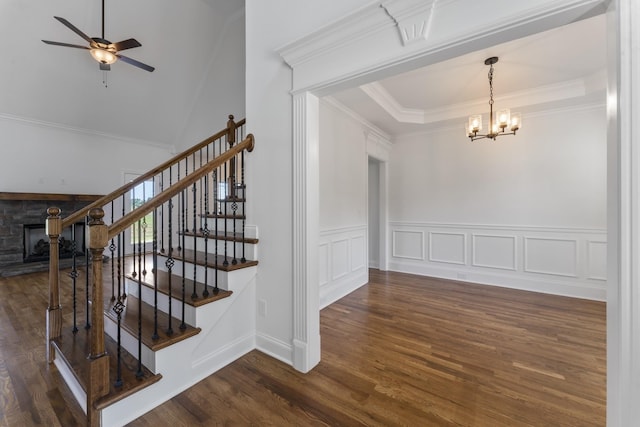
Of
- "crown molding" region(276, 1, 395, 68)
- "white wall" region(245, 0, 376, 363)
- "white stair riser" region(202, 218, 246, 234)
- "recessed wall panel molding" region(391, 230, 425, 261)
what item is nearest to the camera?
"crown molding" region(276, 1, 395, 68)

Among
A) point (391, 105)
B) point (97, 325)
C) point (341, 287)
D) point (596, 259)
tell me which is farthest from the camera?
point (391, 105)

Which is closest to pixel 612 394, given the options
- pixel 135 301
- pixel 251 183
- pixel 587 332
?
pixel 587 332

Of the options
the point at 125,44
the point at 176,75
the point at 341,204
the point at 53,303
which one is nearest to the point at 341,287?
the point at 341,204

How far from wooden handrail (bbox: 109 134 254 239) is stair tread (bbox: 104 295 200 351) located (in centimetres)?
76

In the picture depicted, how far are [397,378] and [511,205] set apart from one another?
3.57 metres

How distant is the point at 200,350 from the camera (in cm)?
190

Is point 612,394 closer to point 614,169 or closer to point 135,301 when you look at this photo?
point 614,169

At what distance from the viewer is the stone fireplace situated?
184 inches

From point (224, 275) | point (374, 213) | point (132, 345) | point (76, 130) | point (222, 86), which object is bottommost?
point (132, 345)

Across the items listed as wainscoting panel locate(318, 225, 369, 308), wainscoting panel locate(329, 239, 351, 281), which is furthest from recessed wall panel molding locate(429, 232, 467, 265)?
wainscoting panel locate(329, 239, 351, 281)

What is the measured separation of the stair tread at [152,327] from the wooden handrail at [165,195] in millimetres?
757

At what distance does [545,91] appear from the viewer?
352cm

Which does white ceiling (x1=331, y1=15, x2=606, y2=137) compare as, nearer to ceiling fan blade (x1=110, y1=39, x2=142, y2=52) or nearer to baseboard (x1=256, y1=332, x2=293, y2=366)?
ceiling fan blade (x1=110, y1=39, x2=142, y2=52)

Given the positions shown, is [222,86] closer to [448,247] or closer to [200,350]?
[200,350]
